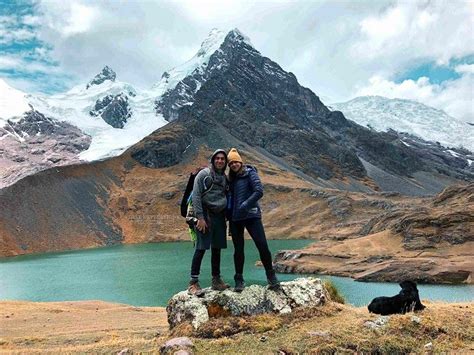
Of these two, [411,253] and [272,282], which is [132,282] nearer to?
[411,253]

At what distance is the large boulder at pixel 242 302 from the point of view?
15172 millimetres

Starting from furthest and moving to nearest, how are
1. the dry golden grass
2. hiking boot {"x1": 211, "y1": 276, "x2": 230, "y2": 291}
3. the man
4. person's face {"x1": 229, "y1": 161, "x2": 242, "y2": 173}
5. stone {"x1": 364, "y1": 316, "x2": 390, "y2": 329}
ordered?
hiking boot {"x1": 211, "y1": 276, "x2": 230, "y2": 291}, person's face {"x1": 229, "y1": 161, "x2": 242, "y2": 173}, the man, stone {"x1": 364, "y1": 316, "x2": 390, "y2": 329}, the dry golden grass

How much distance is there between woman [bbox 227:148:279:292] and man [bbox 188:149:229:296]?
288mm

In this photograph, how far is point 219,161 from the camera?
50.1ft

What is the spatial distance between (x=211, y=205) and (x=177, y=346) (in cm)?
419

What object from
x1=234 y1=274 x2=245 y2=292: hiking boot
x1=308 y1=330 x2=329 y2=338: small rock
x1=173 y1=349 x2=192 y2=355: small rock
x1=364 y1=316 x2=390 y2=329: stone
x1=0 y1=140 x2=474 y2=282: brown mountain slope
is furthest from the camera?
x1=0 y1=140 x2=474 y2=282: brown mountain slope

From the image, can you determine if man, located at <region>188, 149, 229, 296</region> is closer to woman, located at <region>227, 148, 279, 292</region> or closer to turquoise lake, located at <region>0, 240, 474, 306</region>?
woman, located at <region>227, 148, 279, 292</region>

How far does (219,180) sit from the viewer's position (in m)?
15.4

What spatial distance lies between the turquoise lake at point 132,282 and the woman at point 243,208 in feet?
105

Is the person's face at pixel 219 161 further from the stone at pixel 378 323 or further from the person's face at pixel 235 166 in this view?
the stone at pixel 378 323

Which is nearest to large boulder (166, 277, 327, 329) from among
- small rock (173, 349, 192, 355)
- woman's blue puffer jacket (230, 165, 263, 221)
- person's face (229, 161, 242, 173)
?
small rock (173, 349, 192, 355)

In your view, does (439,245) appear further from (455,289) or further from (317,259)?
(455,289)

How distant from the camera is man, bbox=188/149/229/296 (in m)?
15.1

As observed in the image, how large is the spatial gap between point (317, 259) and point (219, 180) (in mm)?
78624
